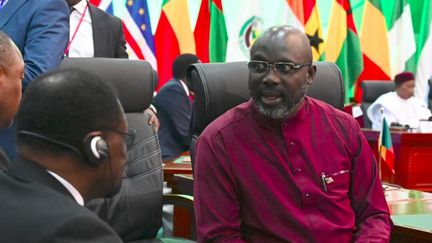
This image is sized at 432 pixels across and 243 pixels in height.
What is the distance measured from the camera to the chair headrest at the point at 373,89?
27.3 feet

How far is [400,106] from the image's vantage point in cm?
803

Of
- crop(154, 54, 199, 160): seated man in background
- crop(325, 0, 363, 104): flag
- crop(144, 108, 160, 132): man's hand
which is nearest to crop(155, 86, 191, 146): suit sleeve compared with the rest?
crop(154, 54, 199, 160): seated man in background

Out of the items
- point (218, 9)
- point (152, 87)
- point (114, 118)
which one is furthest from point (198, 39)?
point (114, 118)

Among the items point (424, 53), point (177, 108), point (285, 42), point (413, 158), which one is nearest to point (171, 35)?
point (177, 108)

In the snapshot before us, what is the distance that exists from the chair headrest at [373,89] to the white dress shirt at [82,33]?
527cm

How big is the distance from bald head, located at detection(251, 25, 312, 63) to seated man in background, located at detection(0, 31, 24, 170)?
0.73 m

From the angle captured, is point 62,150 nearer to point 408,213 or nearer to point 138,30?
point 408,213

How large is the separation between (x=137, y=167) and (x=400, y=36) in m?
6.32

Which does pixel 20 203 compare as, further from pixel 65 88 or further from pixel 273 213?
pixel 273 213

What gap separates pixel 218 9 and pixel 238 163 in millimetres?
5580

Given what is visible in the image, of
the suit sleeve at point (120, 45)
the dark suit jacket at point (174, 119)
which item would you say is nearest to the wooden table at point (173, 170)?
the suit sleeve at point (120, 45)

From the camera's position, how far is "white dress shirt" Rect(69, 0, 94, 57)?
3.47 meters

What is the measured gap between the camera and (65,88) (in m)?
1.35

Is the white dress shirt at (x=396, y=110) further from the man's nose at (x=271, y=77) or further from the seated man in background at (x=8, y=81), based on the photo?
the seated man in background at (x=8, y=81)
